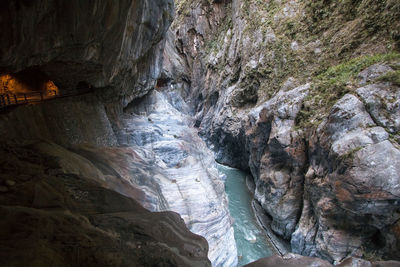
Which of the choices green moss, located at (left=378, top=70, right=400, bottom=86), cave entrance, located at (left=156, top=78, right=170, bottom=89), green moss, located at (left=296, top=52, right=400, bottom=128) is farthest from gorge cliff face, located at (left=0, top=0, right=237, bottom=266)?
cave entrance, located at (left=156, top=78, right=170, bottom=89)

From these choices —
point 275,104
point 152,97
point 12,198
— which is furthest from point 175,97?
point 12,198

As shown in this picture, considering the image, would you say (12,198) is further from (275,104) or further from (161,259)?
(275,104)

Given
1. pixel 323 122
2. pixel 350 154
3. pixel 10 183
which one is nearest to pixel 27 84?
pixel 10 183

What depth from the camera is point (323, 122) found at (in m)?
11.1

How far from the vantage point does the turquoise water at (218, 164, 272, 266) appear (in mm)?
11958

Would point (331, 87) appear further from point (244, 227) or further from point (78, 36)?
point (78, 36)

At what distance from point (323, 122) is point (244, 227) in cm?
815

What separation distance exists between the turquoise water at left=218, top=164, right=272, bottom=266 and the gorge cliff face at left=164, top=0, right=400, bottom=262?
1269 millimetres

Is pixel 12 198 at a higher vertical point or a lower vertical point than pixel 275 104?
lower

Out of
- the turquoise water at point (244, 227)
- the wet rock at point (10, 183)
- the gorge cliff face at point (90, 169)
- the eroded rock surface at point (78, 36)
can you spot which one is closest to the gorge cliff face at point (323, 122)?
the turquoise water at point (244, 227)

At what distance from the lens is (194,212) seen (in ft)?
25.9

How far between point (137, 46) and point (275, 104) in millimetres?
9992

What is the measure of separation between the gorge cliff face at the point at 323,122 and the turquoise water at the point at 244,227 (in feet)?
4.16

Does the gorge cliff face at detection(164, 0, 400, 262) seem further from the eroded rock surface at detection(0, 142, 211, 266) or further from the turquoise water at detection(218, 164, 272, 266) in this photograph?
the eroded rock surface at detection(0, 142, 211, 266)
